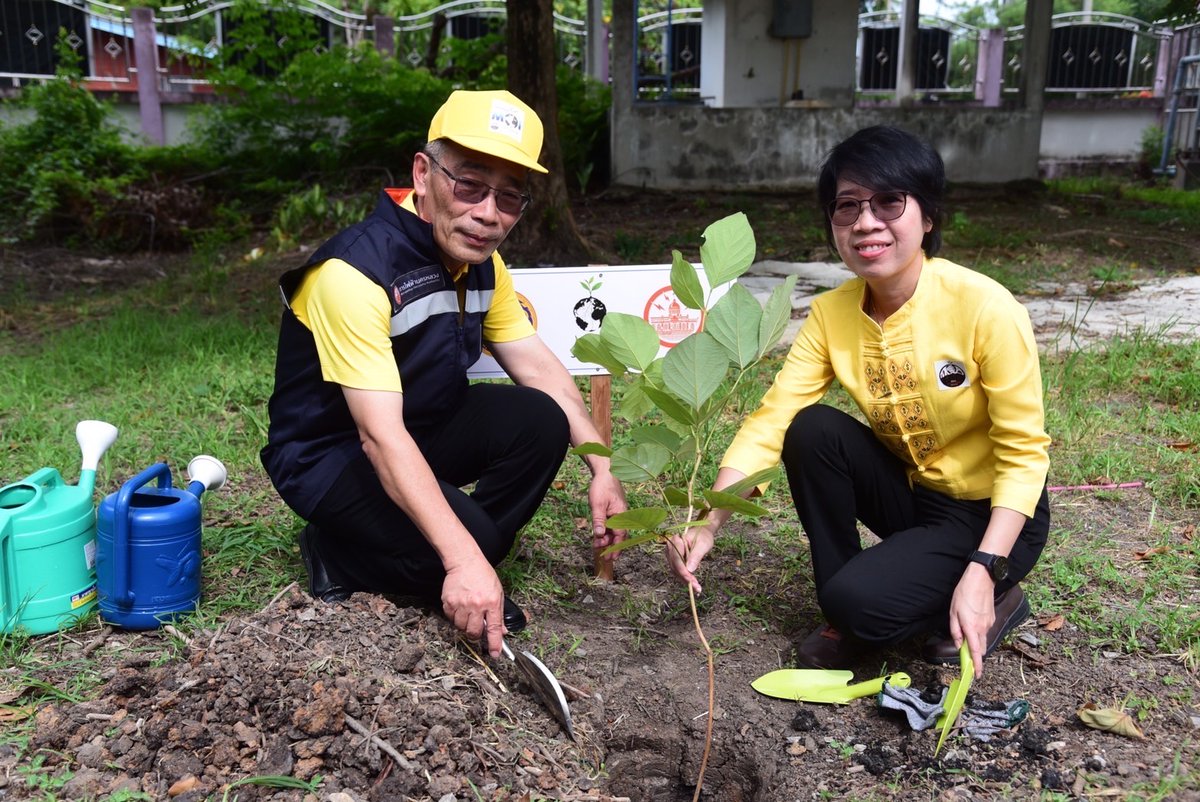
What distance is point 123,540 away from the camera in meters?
2.23

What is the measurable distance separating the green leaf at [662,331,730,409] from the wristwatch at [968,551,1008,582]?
2.32 ft

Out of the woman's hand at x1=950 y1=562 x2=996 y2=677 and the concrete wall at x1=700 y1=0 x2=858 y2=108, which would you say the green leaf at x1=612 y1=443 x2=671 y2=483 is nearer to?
the woman's hand at x1=950 y1=562 x2=996 y2=677

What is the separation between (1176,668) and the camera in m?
2.31

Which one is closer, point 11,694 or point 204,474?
point 11,694

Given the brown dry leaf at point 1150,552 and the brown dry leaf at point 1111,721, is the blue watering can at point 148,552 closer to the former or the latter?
the brown dry leaf at point 1111,721

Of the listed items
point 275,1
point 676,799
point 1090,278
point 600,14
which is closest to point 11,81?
point 275,1

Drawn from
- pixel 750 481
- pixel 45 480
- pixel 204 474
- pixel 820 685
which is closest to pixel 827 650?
pixel 820 685

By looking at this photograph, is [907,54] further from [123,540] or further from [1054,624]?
[123,540]

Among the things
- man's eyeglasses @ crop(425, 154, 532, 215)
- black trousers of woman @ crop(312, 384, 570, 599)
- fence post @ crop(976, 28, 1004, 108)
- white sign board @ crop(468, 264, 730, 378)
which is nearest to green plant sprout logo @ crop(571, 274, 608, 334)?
white sign board @ crop(468, 264, 730, 378)

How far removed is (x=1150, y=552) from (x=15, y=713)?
2.95 metres

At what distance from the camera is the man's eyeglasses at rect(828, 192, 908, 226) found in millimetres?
2080

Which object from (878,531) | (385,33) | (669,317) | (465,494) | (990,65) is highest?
(385,33)

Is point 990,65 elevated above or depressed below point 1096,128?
above

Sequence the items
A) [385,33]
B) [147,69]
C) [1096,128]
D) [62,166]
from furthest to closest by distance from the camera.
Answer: [1096,128]
[385,33]
[147,69]
[62,166]
